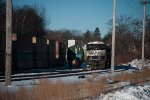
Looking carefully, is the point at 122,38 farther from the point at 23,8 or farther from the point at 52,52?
the point at 52,52

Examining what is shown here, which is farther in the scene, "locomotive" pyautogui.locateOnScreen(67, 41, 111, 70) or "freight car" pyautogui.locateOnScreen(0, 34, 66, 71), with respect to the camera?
"locomotive" pyautogui.locateOnScreen(67, 41, 111, 70)

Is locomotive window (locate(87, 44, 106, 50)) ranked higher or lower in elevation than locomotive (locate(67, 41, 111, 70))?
higher

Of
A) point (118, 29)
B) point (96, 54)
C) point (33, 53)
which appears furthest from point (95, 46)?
point (118, 29)

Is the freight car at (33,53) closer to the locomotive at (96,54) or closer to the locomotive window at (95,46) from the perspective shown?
the locomotive at (96,54)

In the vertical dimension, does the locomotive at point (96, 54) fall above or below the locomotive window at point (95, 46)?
below

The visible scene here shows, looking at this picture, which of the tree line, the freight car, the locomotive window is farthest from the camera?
the tree line

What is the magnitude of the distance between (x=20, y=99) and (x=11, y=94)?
0.53m

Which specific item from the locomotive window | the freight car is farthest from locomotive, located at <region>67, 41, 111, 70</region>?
the freight car

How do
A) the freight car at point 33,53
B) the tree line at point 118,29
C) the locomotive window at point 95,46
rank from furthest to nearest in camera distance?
the tree line at point 118,29 → the locomotive window at point 95,46 → the freight car at point 33,53

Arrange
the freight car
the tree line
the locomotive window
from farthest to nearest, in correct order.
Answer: the tree line, the locomotive window, the freight car

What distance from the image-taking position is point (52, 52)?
4262cm

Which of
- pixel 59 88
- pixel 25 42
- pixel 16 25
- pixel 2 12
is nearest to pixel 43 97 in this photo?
pixel 59 88

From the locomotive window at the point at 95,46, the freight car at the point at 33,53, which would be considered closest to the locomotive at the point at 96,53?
the locomotive window at the point at 95,46

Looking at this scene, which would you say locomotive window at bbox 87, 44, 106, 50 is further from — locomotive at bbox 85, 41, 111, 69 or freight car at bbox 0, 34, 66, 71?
freight car at bbox 0, 34, 66, 71
